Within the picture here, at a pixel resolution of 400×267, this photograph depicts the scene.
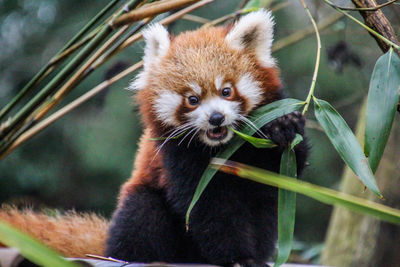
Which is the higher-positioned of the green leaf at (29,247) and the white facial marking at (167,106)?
the green leaf at (29,247)

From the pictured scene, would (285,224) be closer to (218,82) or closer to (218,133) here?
(218,133)

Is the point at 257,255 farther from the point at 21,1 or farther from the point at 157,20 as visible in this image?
the point at 21,1

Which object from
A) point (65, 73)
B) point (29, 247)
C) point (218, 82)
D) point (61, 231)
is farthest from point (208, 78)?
point (29, 247)

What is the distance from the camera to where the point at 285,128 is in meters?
1.72

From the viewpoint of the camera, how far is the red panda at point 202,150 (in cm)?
191

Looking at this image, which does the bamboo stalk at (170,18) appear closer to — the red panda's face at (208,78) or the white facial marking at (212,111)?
the red panda's face at (208,78)

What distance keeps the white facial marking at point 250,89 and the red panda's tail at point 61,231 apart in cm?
105

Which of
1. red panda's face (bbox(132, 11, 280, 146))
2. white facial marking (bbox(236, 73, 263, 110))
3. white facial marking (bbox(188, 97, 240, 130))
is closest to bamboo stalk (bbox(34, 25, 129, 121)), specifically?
red panda's face (bbox(132, 11, 280, 146))

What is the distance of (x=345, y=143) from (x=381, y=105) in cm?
15

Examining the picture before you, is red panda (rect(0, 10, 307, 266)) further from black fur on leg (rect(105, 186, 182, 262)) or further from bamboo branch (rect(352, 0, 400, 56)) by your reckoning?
bamboo branch (rect(352, 0, 400, 56))

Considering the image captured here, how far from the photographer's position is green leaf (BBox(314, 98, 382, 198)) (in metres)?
1.29

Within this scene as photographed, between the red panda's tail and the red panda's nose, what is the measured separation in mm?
963

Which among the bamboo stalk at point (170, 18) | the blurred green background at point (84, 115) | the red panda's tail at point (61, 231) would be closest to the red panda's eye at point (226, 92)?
the bamboo stalk at point (170, 18)

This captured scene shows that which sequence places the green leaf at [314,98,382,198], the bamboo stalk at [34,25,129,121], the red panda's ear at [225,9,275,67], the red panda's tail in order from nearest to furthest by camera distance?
the green leaf at [314,98,382,198] → the bamboo stalk at [34,25,129,121] → the red panda's ear at [225,9,275,67] → the red panda's tail
